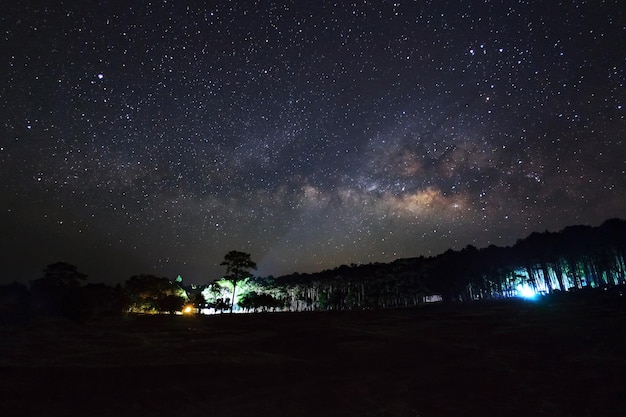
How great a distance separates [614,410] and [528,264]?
79962 mm

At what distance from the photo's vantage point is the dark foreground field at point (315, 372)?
12.9 m

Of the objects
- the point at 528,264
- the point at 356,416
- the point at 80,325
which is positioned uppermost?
the point at 528,264

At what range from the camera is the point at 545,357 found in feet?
66.3

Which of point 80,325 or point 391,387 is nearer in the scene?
point 391,387

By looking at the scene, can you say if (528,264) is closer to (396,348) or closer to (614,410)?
(396,348)

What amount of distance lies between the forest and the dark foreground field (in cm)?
1779

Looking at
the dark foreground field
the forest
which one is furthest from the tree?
the dark foreground field

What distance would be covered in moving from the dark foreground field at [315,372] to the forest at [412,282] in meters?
17.8

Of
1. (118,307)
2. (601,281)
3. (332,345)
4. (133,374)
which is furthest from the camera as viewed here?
(601,281)

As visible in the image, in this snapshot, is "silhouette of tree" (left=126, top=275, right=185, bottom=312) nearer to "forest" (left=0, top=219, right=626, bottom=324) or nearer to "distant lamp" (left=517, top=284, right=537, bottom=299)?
"forest" (left=0, top=219, right=626, bottom=324)

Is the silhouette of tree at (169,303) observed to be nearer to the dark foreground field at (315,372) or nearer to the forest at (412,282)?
the forest at (412,282)

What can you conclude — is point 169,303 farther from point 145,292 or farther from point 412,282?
point 412,282

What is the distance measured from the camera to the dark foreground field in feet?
42.5

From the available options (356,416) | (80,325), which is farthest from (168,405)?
(80,325)
